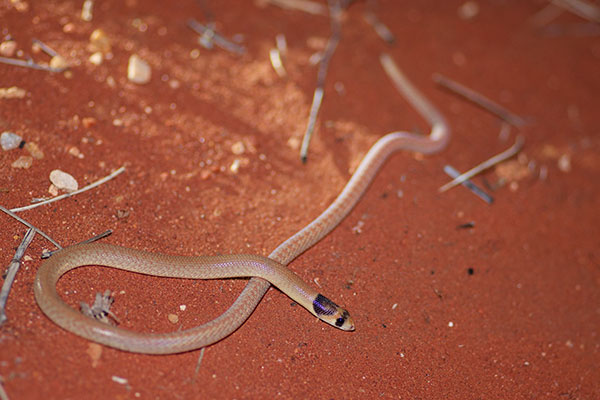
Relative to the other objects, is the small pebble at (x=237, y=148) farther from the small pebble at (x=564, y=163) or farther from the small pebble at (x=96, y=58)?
the small pebble at (x=564, y=163)

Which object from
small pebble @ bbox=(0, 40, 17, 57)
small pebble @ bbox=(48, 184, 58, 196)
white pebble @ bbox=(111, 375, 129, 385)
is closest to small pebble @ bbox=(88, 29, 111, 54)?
small pebble @ bbox=(0, 40, 17, 57)

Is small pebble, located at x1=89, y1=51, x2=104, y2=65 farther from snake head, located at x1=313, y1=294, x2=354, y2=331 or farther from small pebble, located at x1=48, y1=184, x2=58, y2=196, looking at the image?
snake head, located at x1=313, y1=294, x2=354, y2=331

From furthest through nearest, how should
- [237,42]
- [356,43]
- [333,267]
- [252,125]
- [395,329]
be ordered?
[356,43] → [237,42] → [252,125] → [333,267] → [395,329]

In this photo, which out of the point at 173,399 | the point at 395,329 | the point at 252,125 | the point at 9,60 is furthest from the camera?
the point at 252,125

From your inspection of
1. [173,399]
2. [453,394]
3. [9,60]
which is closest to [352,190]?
[453,394]

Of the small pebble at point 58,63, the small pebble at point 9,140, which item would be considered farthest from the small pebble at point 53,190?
the small pebble at point 58,63

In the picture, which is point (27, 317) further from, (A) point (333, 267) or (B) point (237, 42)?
(B) point (237, 42)
